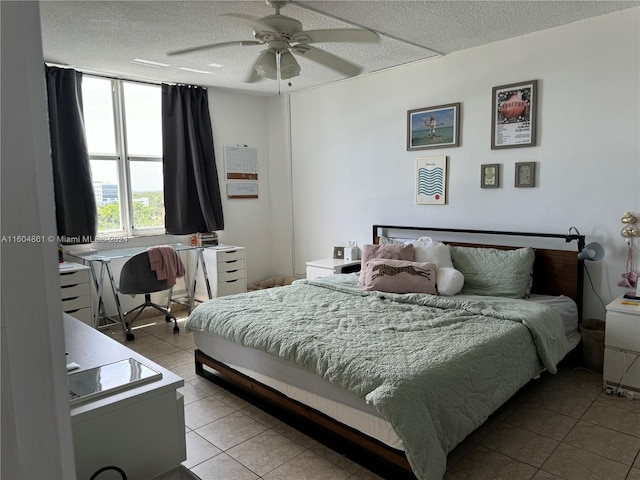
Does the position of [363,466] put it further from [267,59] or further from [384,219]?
[384,219]

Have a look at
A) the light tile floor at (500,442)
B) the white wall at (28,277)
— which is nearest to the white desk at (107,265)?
the light tile floor at (500,442)

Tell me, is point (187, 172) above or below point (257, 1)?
below

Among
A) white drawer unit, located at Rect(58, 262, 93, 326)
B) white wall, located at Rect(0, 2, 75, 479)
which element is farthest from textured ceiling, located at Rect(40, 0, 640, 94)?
white wall, located at Rect(0, 2, 75, 479)

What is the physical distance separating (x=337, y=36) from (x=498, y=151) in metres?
1.86

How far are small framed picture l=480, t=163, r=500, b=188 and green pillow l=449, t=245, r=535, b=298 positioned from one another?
0.56m

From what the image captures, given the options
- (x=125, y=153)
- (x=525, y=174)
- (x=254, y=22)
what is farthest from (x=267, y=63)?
(x=125, y=153)

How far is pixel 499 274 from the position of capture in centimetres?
336

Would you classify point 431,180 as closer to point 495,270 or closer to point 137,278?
point 495,270

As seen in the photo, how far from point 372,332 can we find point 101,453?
1.49 metres

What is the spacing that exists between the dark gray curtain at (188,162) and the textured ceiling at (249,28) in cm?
77

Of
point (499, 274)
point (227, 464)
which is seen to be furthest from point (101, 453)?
point (499, 274)

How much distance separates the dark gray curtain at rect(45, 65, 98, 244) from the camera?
13.1ft

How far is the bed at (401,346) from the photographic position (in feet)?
6.45

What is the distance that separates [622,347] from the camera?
9.09 feet
